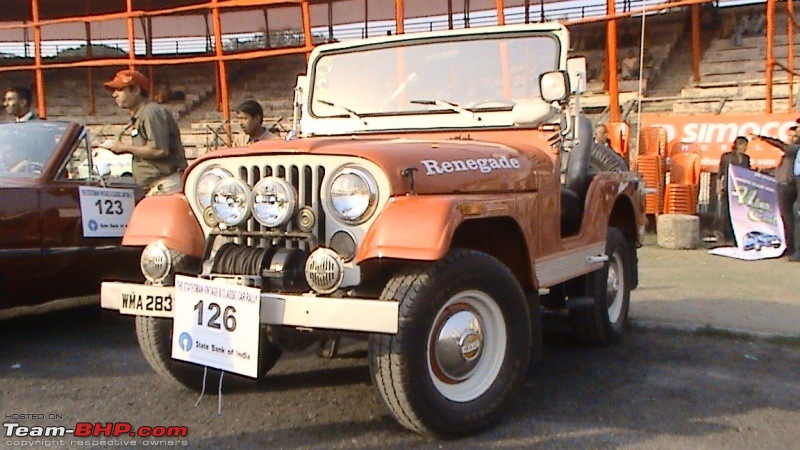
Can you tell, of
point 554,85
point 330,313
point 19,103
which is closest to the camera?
point 330,313

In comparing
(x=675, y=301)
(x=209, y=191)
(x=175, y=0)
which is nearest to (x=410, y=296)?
(x=209, y=191)

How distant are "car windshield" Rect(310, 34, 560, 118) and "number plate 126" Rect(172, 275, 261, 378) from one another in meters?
1.73

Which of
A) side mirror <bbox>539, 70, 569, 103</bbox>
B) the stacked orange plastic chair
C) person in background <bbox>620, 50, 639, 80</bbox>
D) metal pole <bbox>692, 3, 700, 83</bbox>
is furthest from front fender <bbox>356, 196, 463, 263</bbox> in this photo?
person in background <bbox>620, 50, 639, 80</bbox>

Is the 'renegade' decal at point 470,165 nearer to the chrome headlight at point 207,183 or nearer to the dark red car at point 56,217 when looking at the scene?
the chrome headlight at point 207,183

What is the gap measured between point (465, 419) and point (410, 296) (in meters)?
0.61

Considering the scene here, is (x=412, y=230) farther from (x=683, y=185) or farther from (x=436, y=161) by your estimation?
(x=683, y=185)

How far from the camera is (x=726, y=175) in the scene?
10281mm

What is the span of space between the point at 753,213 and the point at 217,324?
8.26 metres

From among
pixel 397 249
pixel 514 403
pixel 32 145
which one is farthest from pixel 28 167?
pixel 514 403

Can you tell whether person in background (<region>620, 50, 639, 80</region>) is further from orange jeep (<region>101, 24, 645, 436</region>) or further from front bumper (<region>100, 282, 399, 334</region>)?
front bumper (<region>100, 282, 399, 334</region>)

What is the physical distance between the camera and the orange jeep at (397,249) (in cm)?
290

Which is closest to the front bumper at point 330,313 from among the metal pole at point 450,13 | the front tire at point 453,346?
the front tire at point 453,346

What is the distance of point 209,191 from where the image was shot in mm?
3334

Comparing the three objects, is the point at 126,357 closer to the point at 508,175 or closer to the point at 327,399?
the point at 327,399
